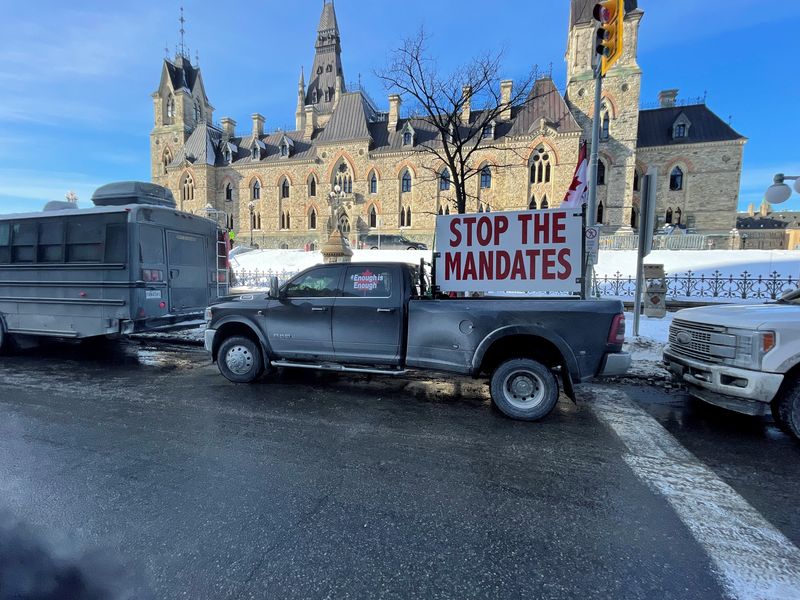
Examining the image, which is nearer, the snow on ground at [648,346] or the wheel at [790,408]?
the wheel at [790,408]

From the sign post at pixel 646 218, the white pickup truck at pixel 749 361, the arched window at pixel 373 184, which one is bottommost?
the white pickup truck at pixel 749 361

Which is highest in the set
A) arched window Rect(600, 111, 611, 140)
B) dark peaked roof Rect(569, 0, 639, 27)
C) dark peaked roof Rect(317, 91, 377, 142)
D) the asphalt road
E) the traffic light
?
dark peaked roof Rect(569, 0, 639, 27)

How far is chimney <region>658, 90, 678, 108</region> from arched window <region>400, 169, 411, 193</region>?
93.2 ft

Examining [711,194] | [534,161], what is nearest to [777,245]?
[711,194]

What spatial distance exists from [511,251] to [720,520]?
11.3 ft

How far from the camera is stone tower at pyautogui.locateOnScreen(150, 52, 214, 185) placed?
53.1 metres

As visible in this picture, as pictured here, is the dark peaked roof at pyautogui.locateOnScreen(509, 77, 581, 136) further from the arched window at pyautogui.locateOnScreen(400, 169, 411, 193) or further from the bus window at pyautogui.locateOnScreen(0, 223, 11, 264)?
the bus window at pyautogui.locateOnScreen(0, 223, 11, 264)

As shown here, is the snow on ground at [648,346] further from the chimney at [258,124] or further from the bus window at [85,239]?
the chimney at [258,124]

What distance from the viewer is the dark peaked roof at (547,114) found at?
36156 millimetres

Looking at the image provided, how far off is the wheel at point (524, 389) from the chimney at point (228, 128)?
188 feet

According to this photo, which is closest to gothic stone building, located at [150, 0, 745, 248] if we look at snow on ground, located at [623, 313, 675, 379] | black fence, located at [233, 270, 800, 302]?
black fence, located at [233, 270, 800, 302]

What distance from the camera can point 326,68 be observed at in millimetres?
62812

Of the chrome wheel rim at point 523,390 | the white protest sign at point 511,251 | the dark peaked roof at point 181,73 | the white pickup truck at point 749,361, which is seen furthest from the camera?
the dark peaked roof at point 181,73

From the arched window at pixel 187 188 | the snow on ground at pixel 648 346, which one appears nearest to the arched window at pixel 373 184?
the arched window at pixel 187 188
